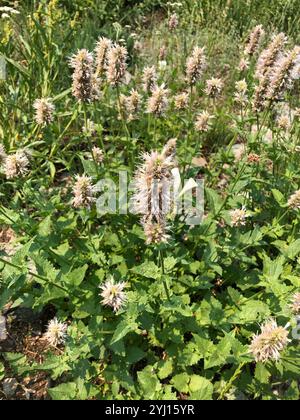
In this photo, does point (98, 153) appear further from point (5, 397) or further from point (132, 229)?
point (5, 397)

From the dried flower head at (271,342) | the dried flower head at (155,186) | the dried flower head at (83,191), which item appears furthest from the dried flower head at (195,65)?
the dried flower head at (271,342)

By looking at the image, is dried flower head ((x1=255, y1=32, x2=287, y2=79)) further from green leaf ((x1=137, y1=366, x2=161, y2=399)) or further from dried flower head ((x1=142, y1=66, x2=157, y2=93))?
green leaf ((x1=137, y1=366, x2=161, y2=399))

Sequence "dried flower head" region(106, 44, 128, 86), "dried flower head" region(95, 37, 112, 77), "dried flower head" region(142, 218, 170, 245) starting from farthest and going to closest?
1. "dried flower head" region(95, 37, 112, 77)
2. "dried flower head" region(106, 44, 128, 86)
3. "dried flower head" region(142, 218, 170, 245)

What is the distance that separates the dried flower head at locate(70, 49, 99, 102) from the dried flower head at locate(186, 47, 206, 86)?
0.74 meters

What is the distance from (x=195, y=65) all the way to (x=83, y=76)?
852mm

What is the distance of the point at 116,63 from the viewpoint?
2828 mm

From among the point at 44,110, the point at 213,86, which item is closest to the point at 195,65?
the point at 213,86

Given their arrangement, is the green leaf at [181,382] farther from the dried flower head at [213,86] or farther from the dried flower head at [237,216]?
the dried flower head at [213,86]

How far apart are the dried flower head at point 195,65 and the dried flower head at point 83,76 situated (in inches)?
29.3

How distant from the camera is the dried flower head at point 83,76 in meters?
2.59

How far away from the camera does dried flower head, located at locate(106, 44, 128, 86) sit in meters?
2.80

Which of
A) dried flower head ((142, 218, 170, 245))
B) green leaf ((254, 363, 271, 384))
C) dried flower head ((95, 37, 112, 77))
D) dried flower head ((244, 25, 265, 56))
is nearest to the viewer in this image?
dried flower head ((142, 218, 170, 245))

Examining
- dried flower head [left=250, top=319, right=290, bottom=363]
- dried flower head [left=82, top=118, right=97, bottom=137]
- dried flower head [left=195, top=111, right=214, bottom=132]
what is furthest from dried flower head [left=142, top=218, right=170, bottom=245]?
dried flower head [left=195, top=111, right=214, bottom=132]

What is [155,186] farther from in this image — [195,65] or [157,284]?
[195,65]
